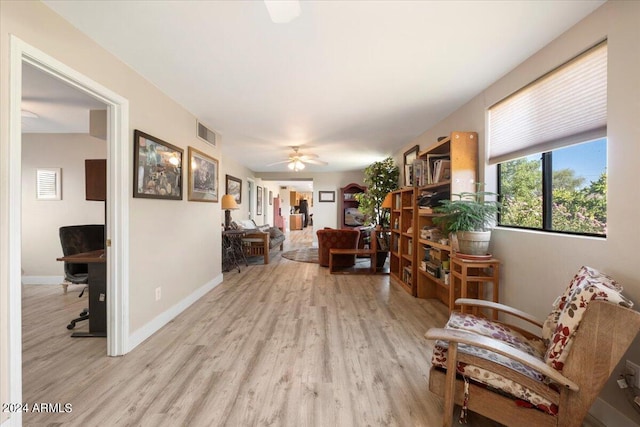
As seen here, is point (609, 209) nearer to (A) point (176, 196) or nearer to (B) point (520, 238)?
(B) point (520, 238)

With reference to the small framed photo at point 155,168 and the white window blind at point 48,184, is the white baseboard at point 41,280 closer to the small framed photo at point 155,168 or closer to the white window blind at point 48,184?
the white window blind at point 48,184

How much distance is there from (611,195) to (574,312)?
0.78 metres

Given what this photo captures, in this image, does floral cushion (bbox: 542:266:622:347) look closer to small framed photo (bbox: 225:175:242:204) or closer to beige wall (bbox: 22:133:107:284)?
beige wall (bbox: 22:133:107:284)

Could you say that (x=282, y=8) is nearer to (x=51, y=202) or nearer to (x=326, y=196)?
(x=51, y=202)

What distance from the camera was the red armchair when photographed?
4.90 m

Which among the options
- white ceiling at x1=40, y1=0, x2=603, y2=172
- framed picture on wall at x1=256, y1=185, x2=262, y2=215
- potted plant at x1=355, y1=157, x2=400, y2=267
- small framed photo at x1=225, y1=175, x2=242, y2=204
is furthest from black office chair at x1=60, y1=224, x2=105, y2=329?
framed picture on wall at x1=256, y1=185, x2=262, y2=215

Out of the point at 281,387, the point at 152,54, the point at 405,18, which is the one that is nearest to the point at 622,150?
the point at 405,18

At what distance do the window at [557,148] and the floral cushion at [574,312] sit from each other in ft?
2.13

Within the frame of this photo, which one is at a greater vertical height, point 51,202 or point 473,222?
point 51,202

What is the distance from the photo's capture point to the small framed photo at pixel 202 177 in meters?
3.16

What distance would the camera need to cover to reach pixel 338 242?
197 inches

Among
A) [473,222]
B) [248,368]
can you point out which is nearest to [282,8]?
[473,222]

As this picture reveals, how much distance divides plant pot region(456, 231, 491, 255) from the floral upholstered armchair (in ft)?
2.69

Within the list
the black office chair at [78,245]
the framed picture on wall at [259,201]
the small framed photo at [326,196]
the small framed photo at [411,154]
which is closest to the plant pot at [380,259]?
the small framed photo at [411,154]
